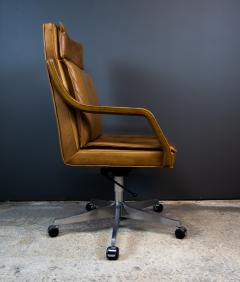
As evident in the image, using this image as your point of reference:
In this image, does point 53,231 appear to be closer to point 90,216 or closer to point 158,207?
point 90,216

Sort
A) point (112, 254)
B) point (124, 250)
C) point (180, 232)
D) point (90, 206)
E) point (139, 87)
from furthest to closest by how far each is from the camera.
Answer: point (139, 87) < point (90, 206) < point (180, 232) < point (124, 250) < point (112, 254)

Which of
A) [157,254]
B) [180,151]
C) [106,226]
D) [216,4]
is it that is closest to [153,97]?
[180,151]

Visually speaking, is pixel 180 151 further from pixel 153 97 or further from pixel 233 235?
pixel 233 235

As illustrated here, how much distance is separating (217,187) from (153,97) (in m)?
0.83

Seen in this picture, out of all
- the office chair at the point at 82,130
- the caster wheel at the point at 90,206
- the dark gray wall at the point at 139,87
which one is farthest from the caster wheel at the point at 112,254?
the dark gray wall at the point at 139,87

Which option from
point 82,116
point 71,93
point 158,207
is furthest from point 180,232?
point 71,93

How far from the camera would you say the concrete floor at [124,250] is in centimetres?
121

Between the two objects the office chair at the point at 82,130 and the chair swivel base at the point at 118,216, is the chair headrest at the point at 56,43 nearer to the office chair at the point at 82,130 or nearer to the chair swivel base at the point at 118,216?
the office chair at the point at 82,130

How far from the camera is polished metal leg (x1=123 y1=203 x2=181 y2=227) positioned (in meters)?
1.57

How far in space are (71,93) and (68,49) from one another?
258 millimetres

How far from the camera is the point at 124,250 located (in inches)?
56.0

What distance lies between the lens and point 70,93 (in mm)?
1490

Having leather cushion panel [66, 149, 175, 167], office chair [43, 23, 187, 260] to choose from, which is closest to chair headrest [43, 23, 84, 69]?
office chair [43, 23, 187, 260]

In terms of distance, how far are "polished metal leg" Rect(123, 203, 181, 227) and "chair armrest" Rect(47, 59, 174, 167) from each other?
354 mm
